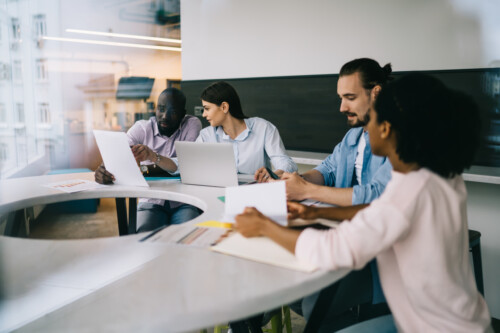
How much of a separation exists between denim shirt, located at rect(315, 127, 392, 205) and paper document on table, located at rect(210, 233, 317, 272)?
57cm

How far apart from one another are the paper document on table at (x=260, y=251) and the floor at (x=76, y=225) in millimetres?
3120

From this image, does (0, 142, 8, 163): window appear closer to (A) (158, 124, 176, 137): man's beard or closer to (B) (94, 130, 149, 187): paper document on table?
(B) (94, 130, 149, 187): paper document on table

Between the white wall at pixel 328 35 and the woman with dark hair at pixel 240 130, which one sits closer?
the woman with dark hair at pixel 240 130

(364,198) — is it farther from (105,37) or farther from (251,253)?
(105,37)

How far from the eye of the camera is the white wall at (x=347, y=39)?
260 cm

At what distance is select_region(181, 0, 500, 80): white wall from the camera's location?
2.67 m

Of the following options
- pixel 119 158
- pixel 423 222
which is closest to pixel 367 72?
pixel 423 222

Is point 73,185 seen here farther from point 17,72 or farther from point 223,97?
point 17,72

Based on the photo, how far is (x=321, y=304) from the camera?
1.36 meters

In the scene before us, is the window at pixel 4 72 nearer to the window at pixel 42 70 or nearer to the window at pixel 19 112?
the window at pixel 19 112

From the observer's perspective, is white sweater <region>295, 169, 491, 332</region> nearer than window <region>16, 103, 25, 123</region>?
No

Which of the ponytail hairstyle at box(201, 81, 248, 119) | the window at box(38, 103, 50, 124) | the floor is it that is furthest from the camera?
the window at box(38, 103, 50, 124)

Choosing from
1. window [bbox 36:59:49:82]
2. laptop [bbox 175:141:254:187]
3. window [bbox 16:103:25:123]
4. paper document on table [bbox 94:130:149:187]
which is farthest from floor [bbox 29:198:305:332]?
window [bbox 16:103:25:123]

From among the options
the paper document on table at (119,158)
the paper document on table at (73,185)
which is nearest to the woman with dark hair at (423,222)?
the paper document on table at (119,158)
